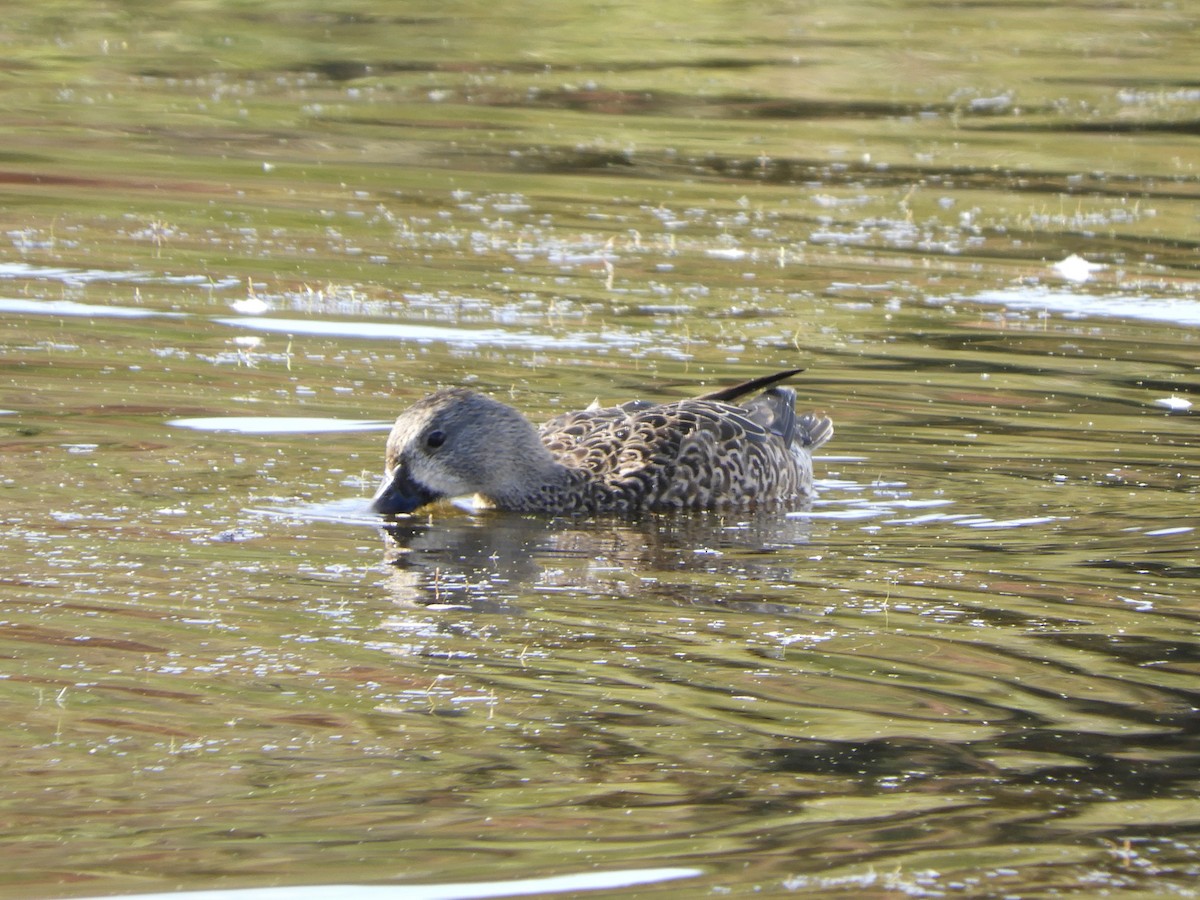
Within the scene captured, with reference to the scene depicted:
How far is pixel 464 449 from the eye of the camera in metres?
8.25

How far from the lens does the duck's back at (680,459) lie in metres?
8.31

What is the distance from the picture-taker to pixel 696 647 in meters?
6.21

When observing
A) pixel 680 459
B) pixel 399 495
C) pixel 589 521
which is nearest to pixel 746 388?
pixel 680 459

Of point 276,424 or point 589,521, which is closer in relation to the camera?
point 589,521

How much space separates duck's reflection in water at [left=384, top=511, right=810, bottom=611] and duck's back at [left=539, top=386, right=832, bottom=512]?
11cm

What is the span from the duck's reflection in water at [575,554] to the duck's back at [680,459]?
0.11 m

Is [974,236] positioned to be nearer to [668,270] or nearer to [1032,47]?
[668,270]

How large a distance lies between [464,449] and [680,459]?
0.81 m

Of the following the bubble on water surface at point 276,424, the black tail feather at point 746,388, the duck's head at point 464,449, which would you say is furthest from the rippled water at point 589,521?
the black tail feather at point 746,388

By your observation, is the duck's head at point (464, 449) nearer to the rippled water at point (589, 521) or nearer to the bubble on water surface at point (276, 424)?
the rippled water at point (589, 521)

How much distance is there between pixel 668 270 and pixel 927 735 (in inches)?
301

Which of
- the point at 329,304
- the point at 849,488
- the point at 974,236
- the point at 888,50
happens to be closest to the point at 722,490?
the point at 849,488

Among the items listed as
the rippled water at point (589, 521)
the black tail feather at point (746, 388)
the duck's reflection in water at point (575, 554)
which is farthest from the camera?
the black tail feather at point (746, 388)

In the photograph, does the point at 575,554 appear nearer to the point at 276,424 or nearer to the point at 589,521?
the point at 589,521
